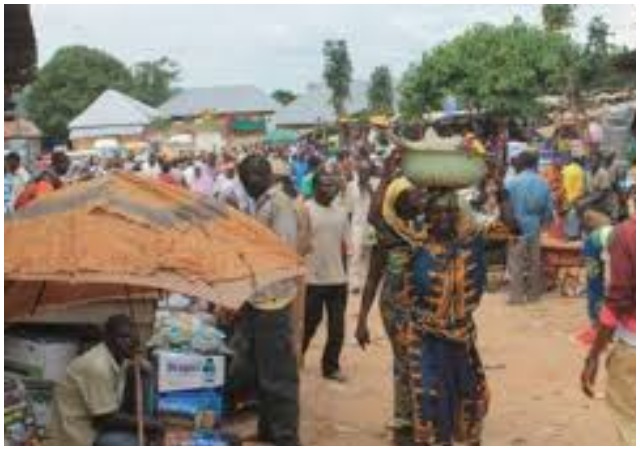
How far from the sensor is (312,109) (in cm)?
8731

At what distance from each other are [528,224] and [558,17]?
38.2 m

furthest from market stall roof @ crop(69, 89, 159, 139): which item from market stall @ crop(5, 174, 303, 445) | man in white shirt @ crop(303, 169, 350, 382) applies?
market stall @ crop(5, 174, 303, 445)

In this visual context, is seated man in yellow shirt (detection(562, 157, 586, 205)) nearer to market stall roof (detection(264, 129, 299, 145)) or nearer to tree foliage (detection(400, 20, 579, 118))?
tree foliage (detection(400, 20, 579, 118))

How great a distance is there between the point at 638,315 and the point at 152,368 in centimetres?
310

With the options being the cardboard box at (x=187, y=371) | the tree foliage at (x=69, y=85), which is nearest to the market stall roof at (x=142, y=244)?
the cardboard box at (x=187, y=371)

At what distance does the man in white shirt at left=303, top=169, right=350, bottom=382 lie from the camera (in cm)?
927

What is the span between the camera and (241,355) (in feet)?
25.4

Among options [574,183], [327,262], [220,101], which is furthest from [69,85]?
[327,262]

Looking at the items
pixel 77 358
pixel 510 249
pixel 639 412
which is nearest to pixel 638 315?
pixel 639 412

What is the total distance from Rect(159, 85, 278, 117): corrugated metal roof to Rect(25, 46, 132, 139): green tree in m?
10.3

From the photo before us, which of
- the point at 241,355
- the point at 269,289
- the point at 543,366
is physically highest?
the point at 269,289

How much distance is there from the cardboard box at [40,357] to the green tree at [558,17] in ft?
143

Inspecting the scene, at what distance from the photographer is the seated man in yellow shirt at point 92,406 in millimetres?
6625

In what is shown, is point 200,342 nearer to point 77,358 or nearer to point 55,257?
point 77,358
